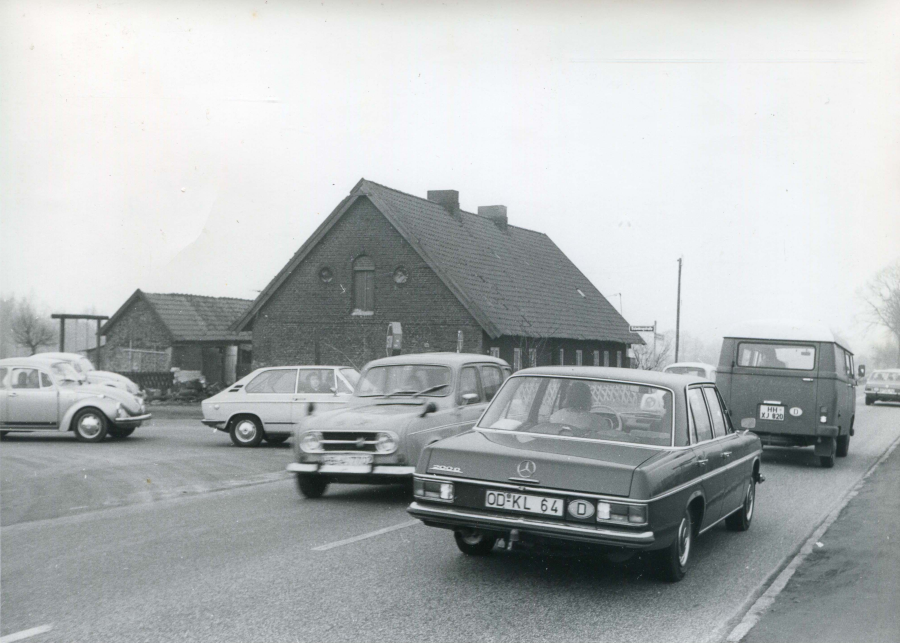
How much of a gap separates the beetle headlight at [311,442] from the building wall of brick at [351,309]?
73.5 ft

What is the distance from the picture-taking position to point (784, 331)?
50.9ft

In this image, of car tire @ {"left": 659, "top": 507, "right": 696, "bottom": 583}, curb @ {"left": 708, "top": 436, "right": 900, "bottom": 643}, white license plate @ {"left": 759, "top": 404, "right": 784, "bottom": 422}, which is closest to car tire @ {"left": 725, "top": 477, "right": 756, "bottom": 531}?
curb @ {"left": 708, "top": 436, "right": 900, "bottom": 643}

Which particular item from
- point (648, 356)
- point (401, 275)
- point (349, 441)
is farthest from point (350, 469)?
point (648, 356)

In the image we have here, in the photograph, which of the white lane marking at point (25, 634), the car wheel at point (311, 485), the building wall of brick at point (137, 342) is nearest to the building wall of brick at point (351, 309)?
the building wall of brick at point (137, 342)

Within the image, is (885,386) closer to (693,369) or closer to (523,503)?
(693,369)

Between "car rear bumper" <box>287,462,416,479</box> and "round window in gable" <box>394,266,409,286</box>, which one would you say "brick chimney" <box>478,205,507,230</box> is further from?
"car rear bumper" <box>287,462,416,479</box>

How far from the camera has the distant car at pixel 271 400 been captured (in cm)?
1780

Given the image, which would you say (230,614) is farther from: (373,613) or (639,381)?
(639,381)

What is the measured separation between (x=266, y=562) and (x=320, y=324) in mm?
29045

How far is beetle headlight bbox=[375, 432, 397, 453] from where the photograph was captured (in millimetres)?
9984

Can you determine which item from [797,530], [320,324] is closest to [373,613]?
[797,530]

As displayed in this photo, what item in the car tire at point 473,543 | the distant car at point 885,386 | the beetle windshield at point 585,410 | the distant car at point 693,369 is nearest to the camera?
the beetle windshield at point 585,410

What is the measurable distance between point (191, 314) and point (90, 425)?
31936 mm

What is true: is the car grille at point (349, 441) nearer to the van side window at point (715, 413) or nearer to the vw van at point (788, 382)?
the van side window at point (715, 413)
